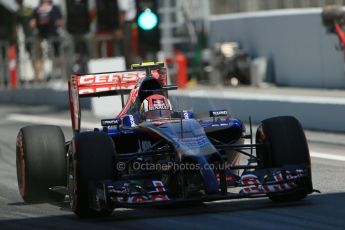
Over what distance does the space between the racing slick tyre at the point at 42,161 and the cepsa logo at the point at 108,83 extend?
4.86ft

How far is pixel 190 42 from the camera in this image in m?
30.1

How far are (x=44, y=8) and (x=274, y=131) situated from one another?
17770 mm

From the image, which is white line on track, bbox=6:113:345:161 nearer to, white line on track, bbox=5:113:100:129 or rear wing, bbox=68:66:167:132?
white line on track, bbox=5:113:100:129

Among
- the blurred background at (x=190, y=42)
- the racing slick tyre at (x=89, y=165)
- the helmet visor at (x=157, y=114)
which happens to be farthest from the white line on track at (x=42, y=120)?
the racing slick tyre at (x=89, y=165)

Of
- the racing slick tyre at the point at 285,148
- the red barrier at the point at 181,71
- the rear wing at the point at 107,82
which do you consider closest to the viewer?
the racing slick tyre at the point at 285,148

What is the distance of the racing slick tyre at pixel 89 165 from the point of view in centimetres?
980

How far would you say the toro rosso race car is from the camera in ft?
31.9

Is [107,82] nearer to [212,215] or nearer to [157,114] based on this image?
[157,114]

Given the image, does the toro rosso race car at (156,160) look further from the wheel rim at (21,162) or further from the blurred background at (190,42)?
the blurred background at (190,42)

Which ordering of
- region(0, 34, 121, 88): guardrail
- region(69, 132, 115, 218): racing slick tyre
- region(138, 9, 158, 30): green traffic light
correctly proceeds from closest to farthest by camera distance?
1. region(69, 132, 115, 218): racing slick tyre
2. region(138, 9, 158, 30): green traffic light
3. region(0, 34, 121, 88): guardrail

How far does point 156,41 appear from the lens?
19703 mm

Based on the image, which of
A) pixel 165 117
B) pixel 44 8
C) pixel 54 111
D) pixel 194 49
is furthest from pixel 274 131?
pixel 194 49

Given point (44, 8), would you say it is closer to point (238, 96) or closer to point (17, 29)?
point (17, 29)

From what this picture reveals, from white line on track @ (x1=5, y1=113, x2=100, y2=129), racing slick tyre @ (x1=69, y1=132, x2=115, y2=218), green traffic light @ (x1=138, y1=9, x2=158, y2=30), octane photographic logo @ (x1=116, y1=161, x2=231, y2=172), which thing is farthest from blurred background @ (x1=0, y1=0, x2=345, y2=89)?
racing slick tyre @ (x1=69, y1=132, x2=115, y2=218)
